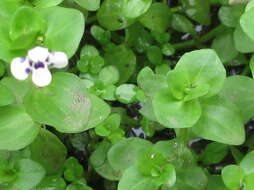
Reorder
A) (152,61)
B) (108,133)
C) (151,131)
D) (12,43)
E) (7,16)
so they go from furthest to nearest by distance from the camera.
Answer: (152,61) → (151,131) → (108,133) → (7,16) → (12,43)

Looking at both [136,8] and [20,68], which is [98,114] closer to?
[20,68]

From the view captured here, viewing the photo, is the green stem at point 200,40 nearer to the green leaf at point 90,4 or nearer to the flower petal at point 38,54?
the green leaf at point 90,4

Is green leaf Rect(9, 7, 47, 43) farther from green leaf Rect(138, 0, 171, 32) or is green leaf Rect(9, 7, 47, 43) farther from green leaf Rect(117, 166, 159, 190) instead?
green leaf Rect(138, 0, 171, 32)

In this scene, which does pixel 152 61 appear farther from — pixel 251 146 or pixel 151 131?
pixel 251 146

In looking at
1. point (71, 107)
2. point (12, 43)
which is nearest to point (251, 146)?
point (71, 107)

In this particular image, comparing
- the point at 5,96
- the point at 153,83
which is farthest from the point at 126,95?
the point at 5,96
